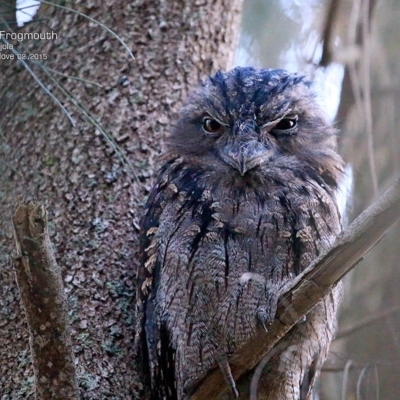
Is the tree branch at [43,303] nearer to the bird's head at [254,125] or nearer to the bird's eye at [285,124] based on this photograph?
the bird's head at [254,125]

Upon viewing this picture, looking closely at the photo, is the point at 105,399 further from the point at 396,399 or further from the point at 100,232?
the point at 396,399

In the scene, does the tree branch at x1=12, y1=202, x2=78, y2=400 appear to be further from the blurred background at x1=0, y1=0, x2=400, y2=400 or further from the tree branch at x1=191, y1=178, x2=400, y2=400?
the blurred background at x1=0, y1=0, x2=400, y2=400

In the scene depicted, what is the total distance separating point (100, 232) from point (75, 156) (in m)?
0.37

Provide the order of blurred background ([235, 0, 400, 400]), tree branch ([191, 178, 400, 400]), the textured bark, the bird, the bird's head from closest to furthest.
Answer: tree branch ([191, 178, 400, 400]) → the bird → the bird's head → the textured bark → blurred background ([235, 0, 400, 400])

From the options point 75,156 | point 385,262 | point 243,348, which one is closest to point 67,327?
point 243,348

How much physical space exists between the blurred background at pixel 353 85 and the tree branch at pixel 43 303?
3.92 ft

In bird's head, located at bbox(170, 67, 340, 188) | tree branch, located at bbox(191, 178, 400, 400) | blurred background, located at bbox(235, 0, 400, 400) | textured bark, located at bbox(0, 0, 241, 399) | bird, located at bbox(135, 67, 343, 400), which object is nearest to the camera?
tree branch, located at bbox(191, 178, 400, 400)

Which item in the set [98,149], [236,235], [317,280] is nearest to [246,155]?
[236,235]

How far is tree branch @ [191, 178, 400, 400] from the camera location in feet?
6.00

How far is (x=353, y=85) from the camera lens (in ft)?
11.6

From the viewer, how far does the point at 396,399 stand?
1625 millimetres

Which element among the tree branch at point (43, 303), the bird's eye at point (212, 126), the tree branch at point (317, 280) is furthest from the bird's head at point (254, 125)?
the tree branch at point (43, 303)

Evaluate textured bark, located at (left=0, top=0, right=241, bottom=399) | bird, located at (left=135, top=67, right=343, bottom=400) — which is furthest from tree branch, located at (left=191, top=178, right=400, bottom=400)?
textured bark, located at (left=0, top=0, right=241, bottom=399)

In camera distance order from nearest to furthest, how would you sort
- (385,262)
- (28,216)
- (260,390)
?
(28,216) → (260,390) → (385,262)
